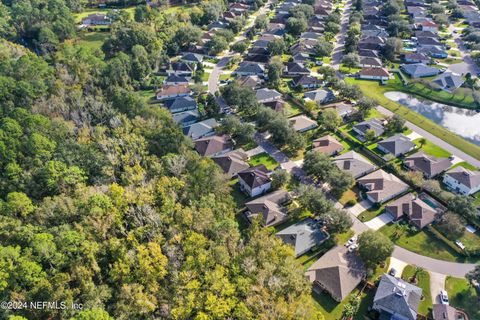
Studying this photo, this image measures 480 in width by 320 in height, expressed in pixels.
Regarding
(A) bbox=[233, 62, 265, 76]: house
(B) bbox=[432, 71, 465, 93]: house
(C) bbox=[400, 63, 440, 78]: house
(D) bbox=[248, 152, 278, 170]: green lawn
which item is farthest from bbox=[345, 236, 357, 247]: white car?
(C) bbox=[400, 63, 440, 78]: house

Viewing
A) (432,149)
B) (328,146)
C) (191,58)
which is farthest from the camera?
(191,58)

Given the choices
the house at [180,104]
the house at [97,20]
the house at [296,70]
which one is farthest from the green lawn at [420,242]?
the house at [97,20]

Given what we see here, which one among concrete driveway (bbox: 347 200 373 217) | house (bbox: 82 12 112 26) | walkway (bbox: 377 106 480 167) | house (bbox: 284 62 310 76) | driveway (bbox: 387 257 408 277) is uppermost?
house (bbox: 82 12 112 26)

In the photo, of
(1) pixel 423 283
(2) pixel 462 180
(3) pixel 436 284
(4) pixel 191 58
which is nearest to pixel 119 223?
(1) pixel 423 283

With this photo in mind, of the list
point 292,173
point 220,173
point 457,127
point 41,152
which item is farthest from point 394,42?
point 41,152

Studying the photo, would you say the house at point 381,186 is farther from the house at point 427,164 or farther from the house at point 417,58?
the house at point 417,58

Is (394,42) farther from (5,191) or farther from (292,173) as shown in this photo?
(5,191)

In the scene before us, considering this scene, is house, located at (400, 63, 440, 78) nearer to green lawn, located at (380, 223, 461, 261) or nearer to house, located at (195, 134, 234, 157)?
green lawn, located at (380, 223, 461, 261)

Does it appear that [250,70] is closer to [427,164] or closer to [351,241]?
[427,164]
